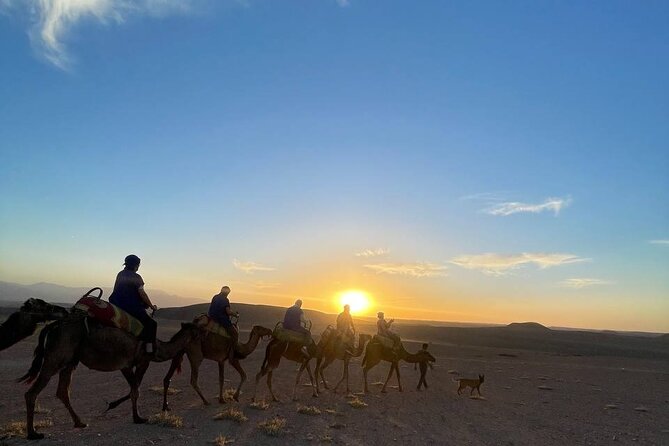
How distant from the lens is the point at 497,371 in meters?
28.0

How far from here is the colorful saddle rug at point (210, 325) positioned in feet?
43.0

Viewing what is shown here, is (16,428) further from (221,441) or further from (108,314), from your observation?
(221,441)

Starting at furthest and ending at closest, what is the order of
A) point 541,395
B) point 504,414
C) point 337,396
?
point 541,395, point 337,396, point 504,414

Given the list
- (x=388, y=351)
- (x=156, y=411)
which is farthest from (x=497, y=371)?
(x=156, y=411)

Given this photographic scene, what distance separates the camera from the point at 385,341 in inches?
722

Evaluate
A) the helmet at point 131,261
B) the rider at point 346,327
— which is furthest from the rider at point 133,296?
the rider at point 346,327

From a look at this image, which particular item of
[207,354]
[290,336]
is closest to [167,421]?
[207,354]

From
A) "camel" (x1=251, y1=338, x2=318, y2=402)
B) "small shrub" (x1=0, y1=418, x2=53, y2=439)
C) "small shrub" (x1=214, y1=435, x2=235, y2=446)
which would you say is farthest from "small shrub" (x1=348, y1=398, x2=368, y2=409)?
"small shrub" (x1=0, y1=418, x2=53, y2=439)

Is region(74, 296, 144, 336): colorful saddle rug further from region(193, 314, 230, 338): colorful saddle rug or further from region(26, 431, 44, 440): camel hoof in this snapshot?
region(193, 314, 230, 338): colorful saddle rug

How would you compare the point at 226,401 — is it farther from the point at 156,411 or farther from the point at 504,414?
the point at 504,414

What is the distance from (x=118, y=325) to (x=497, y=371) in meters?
23.6

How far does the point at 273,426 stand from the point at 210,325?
12.7ft

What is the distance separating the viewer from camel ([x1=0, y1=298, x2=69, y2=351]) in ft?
29.9

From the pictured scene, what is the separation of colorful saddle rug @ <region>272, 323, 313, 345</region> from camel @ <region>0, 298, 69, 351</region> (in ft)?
22.8
